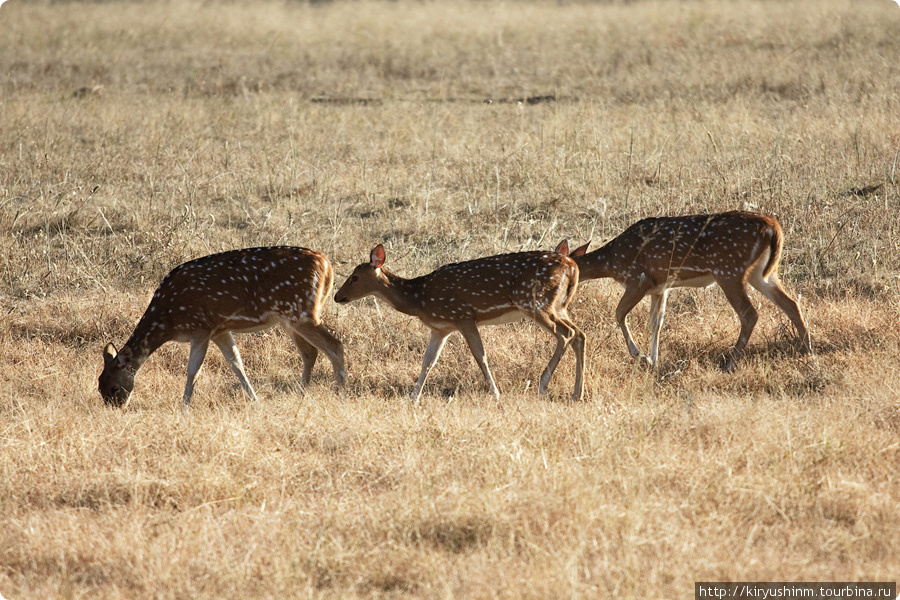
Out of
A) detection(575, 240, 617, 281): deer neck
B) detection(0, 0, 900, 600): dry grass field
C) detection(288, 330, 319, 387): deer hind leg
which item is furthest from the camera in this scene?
detection(575, 240, 617, 281): deer neck

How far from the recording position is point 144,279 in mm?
10727

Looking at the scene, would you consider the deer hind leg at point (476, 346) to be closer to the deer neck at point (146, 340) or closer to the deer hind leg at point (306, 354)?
the deer hind leg at point (306, 354)

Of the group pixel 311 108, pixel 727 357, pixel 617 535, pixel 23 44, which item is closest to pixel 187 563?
pixel 617 535

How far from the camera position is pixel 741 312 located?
8.71 meters

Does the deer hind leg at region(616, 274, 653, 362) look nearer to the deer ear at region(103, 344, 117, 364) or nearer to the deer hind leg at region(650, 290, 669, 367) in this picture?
the deer hind leg at region(650, 290, 669, 367)

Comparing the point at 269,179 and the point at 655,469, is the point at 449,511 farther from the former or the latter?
the point at 269,179

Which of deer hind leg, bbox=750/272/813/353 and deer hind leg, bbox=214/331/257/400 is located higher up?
deer hind leg, bbox=750/272/813/353

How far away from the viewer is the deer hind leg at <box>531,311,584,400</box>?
8234 mm

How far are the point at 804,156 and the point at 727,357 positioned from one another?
5186 millimetres

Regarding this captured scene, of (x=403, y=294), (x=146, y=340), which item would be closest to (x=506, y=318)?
→ (x=403, y=294)

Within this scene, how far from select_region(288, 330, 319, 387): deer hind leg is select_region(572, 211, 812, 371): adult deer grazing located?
2.57m

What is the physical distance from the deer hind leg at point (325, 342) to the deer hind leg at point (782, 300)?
3.60 metres

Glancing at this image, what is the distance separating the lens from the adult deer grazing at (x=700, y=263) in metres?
8.69

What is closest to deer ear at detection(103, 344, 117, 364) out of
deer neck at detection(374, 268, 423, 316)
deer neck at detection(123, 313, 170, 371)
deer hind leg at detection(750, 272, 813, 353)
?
deer neck at detection(123, 313, 170, 371)
